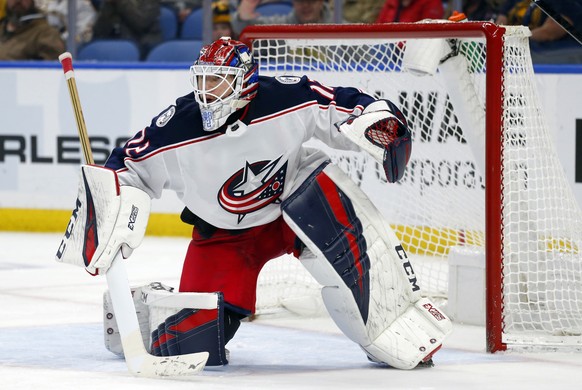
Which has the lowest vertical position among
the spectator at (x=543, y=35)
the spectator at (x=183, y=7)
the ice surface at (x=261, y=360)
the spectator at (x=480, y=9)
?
the ice surface at (x=261, y=360)

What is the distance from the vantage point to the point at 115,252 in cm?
332

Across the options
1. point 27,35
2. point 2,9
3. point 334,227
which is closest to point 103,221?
point 334,227

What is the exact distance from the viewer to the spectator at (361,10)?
270 inches

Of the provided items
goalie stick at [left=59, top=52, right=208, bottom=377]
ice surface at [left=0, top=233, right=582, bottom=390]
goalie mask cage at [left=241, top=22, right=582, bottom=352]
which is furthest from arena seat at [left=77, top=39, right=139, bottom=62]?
goalie stick at [left=59, top=52, right=208, bottom=377]

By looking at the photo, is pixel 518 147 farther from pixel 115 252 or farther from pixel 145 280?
pixel 145 280

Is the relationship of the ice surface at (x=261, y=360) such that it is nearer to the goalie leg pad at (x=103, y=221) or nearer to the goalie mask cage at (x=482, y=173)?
the goalie mask cage at (x=482, y=173)

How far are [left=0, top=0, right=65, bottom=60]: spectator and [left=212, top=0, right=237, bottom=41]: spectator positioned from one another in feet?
3.10

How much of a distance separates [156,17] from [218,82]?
417cm

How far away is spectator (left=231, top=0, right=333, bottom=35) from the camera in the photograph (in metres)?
7.01

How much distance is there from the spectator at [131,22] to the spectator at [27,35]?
25 centimetres

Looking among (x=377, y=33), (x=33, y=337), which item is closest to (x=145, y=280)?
(x=33, y=337)

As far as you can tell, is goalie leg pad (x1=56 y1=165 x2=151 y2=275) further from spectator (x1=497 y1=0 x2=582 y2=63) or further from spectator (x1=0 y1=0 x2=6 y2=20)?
spectator (x1=0 y1=0 x2=6 y2=20)

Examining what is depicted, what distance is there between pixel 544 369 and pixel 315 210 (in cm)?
72

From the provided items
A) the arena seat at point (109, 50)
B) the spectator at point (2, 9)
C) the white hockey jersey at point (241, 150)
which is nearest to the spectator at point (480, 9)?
the arena seat at point (109, 50)
